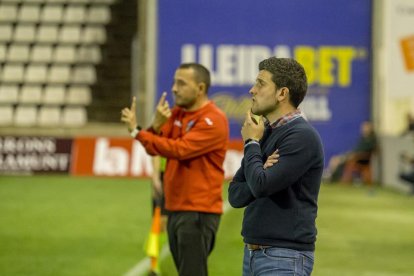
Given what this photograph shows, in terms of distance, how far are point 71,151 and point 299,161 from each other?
68.7 feet

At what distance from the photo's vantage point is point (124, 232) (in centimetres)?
1439

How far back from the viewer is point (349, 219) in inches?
656

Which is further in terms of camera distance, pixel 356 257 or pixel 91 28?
pixel 91 28

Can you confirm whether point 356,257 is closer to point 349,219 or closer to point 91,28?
point 349,219

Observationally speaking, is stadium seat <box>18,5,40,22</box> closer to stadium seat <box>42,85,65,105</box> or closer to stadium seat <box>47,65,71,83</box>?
stadium seat <box>47,65,71,83</box>

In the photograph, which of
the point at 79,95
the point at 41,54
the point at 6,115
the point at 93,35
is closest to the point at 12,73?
the point at 41,54

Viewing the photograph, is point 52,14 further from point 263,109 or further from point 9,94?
point 263,109

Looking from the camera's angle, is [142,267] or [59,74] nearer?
[142,267]

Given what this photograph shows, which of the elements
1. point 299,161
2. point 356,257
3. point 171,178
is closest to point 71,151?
point 356,257

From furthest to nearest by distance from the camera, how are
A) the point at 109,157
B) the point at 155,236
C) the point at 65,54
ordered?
the point at 65,54
the point at 109,157
the point at 155,236

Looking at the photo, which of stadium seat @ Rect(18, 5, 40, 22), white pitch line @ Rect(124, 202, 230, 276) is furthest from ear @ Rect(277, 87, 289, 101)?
stadium seat @ Rect(18, 5, 40, 22)

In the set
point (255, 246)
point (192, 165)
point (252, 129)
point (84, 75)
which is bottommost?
point (84, 75)

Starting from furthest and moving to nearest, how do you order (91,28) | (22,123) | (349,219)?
(91,28)
(22,123)
(349,219)

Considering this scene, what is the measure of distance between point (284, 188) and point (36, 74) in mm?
26348
